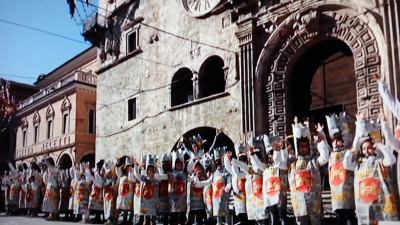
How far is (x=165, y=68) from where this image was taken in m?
19.0

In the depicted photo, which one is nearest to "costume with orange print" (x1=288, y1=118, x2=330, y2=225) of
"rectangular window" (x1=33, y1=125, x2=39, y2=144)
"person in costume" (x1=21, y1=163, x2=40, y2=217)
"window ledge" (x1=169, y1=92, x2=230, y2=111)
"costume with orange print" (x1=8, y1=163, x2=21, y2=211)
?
"window ledge" (x1=169, y1=92, x2=230, y2=111)

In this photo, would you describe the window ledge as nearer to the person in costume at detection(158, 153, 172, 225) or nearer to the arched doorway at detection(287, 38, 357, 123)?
the arched doorway at detection(287, 38, 357, 123)

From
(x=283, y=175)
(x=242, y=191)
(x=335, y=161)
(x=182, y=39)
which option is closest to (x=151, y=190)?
(x=242, y=191)

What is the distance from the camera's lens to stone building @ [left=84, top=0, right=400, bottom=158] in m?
12.1

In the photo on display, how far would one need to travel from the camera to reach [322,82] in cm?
1380

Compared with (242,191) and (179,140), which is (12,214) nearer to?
(179,140)

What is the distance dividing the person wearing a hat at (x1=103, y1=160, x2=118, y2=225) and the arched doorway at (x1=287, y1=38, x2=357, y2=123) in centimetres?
548

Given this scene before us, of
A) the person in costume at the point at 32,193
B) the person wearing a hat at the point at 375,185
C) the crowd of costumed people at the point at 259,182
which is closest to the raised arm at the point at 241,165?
the crowd of costumed people at the point at 259,182

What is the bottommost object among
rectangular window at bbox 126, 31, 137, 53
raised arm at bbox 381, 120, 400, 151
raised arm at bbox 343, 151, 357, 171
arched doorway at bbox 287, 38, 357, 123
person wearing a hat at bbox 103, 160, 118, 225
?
person wearing a hat at bbox 103, 160, 118, 225

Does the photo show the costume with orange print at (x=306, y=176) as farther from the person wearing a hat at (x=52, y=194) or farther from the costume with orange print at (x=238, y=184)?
the person wearing a hat at (x=52, y=194)

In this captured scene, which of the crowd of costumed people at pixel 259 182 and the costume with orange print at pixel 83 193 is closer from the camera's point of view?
the crowd of costumed people at pixel 259 182

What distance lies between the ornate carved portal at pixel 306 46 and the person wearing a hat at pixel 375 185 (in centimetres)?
439

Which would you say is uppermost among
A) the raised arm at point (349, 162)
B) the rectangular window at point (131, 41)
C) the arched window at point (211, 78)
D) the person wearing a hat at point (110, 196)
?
the rectangular window at point (131, 41)

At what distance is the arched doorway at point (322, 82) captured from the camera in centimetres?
1308
